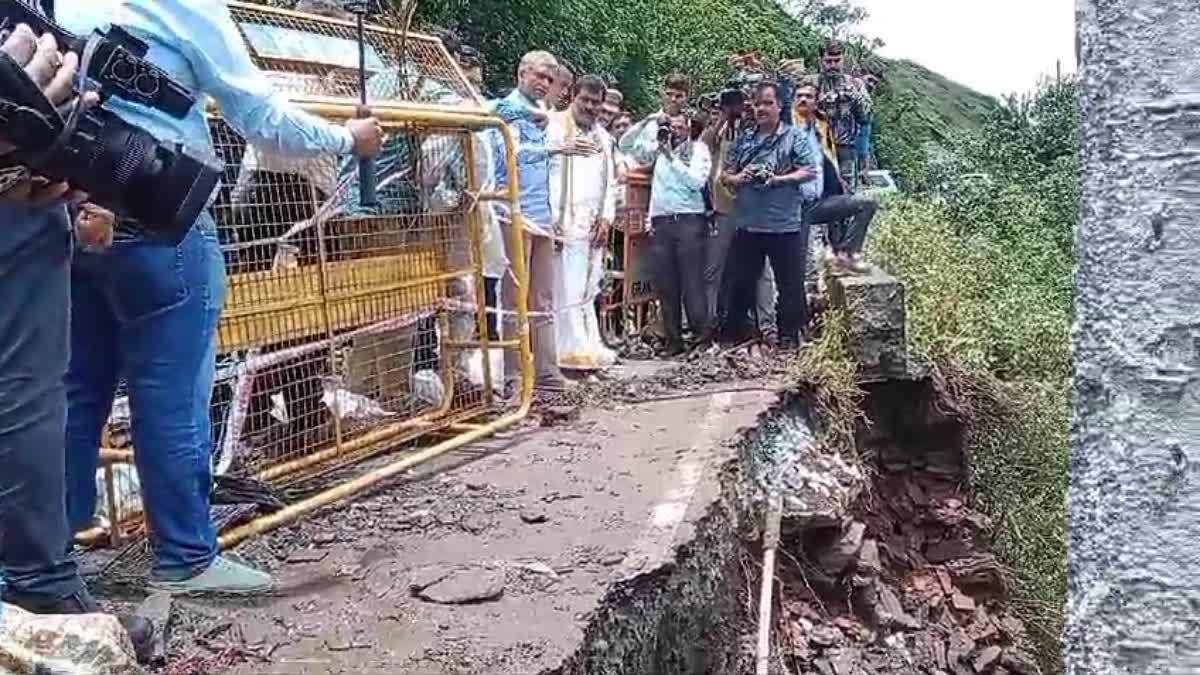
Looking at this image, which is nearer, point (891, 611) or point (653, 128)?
point (891, 611)

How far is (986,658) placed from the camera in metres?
7.36

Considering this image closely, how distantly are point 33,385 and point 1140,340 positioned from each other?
2.43 metres

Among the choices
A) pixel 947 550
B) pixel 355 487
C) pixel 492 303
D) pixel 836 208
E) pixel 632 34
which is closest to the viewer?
pixel 355 487

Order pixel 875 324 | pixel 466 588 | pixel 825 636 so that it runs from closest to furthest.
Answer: pixel 466 588 < pixel 825 636 < pixel 875 324

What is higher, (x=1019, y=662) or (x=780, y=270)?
(x=780, y=270)

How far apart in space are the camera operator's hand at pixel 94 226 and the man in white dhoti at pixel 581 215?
410 centimetres

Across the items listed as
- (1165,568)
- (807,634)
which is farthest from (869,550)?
(1165,568)

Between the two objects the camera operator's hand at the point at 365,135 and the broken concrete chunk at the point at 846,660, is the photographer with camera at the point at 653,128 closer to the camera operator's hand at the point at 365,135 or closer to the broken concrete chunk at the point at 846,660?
the broken concrete chunk at the point at 846,660

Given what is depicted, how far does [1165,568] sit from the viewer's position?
3.08 feet

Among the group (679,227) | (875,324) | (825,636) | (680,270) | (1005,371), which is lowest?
(825,636)

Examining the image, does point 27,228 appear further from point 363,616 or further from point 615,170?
point 615,170

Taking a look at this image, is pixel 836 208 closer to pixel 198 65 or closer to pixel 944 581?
pixel 944 581

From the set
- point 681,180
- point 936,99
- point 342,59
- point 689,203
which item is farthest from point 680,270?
point 936,99

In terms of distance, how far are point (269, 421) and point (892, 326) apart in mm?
4153
